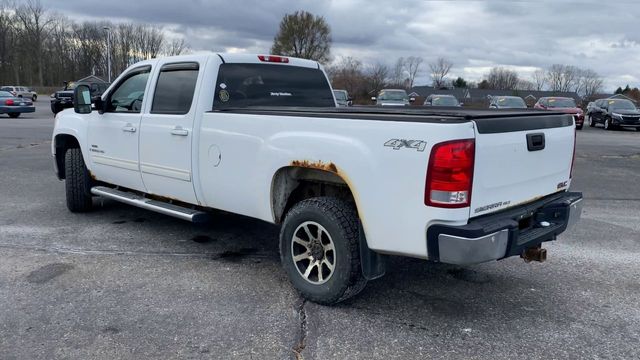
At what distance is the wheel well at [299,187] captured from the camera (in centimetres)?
401

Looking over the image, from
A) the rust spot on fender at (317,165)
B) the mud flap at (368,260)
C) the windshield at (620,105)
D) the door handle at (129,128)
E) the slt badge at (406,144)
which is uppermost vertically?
the windshield at (620,105)

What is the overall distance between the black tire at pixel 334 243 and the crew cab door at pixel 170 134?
130 centimetres

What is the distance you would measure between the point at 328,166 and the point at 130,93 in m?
3.13

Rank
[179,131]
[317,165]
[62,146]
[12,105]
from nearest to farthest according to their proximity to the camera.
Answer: [317,165]
[179,131]
[62,146]
[12,105]

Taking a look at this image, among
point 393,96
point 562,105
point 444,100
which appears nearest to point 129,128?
point 444,100

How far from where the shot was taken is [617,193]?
28.6ft

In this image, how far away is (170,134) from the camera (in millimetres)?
4879

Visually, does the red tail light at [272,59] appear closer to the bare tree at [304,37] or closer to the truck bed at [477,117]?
the truck bed at [477,117]

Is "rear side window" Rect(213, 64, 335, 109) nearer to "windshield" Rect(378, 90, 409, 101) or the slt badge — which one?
the slt badge

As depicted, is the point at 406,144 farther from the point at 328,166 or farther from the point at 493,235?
the point at 493,235

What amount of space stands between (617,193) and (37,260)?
27.7 ft

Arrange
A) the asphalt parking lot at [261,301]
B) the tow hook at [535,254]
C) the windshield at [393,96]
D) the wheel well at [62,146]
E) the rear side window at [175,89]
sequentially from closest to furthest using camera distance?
the asphalt parking lot at [261,301]
the tow hook at [535,254]
the rear side window at [175,89]
the wheel well at [62,146]
the windshield at [393,96]

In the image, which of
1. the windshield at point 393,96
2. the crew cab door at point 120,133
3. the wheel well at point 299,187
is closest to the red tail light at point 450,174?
the wheel well at point 299,187

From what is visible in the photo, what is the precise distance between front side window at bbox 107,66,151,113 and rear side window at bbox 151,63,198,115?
12.8 inches
